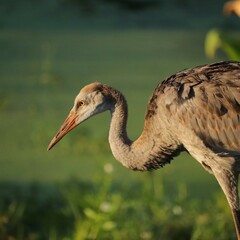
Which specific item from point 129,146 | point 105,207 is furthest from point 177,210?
point 129,146

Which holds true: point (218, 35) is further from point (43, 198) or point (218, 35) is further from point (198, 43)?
point (198, 43)

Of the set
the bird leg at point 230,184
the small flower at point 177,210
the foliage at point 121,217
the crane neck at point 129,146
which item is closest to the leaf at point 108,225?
the foliage at point 121,217

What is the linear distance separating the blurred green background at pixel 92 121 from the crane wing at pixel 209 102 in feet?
2.62

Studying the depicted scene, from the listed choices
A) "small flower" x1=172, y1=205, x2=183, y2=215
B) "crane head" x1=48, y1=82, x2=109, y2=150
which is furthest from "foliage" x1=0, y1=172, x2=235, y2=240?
"crane head" x1=48, y1=82, x2=109, y2=150

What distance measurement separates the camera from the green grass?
5.26 m

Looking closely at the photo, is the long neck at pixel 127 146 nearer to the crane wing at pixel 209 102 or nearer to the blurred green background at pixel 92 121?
the crane wing at pixel 209 102

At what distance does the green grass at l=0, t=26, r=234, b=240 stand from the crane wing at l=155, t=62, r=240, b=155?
0.82 m

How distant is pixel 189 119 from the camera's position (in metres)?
4.11

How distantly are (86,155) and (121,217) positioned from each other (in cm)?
141

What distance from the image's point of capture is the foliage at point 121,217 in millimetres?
4910

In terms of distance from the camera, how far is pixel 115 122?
4352mm

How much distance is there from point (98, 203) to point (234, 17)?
553 cm

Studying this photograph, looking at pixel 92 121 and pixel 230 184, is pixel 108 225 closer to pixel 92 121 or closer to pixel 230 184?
pixel 230 184

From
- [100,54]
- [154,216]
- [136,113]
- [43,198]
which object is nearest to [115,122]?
[154,216]
